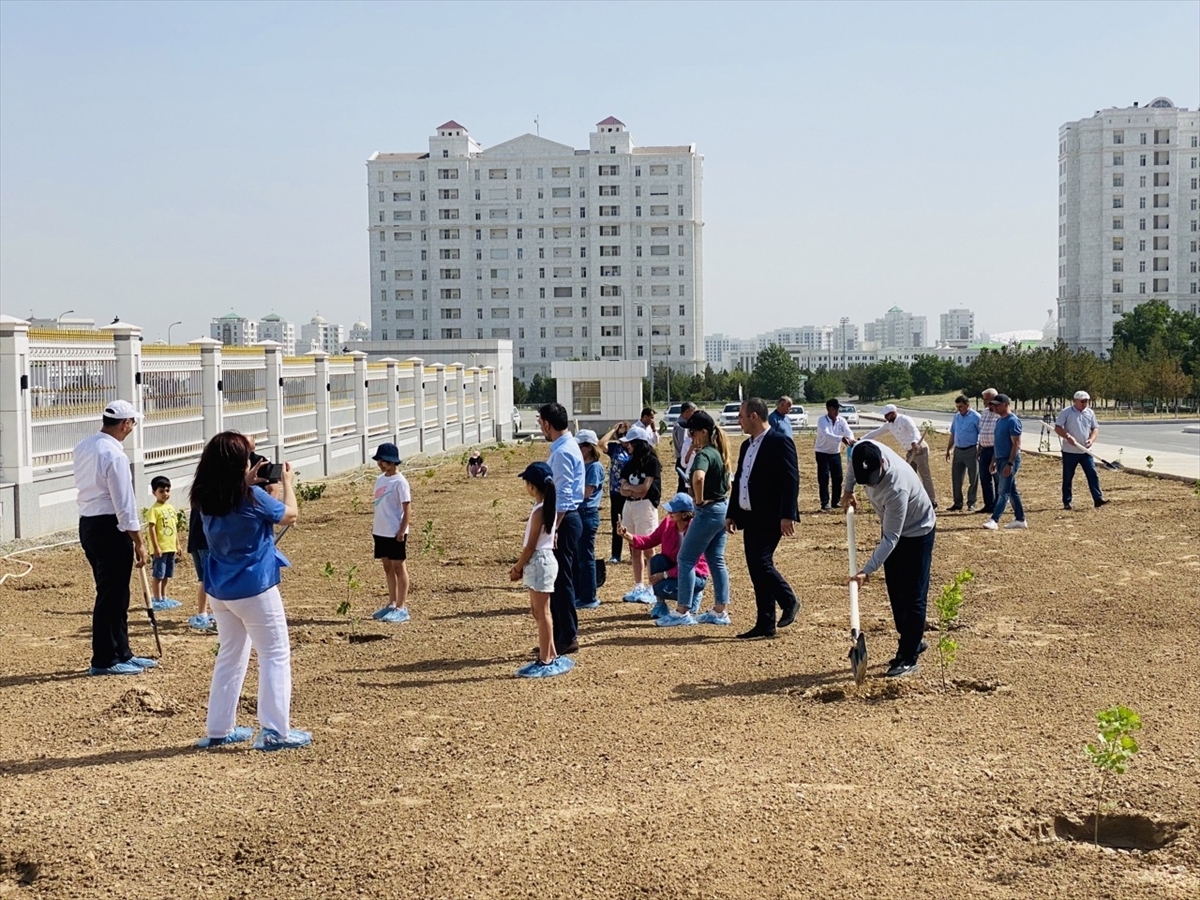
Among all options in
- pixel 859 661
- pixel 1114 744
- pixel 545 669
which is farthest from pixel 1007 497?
pixel 1114 744

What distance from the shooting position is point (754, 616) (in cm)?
1047

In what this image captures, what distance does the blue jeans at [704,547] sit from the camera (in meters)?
9.80

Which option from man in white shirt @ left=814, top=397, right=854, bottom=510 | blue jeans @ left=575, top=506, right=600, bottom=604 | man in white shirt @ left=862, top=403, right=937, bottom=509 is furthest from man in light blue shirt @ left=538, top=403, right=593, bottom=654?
man in white shirt @ left=814, top=397, right=854, bottom=510

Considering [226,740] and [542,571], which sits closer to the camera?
[226,740]

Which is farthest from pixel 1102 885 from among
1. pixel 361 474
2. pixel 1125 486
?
pixel 361 474

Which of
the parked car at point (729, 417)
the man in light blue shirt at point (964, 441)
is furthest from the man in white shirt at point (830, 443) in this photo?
the parked car at point (729, 417)

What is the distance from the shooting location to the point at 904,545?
8.13 m

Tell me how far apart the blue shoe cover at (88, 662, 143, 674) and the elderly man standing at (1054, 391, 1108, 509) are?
13.2m

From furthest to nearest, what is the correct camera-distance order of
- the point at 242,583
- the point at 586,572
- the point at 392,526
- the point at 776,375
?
the point at 776,375 < the point at 586,572 < the point at 392,526 < the point at 242,583

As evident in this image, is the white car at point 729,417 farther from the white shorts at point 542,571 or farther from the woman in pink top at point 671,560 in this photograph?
the white shorts at point 542,571

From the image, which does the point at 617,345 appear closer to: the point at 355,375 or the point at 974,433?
the point at 355,375

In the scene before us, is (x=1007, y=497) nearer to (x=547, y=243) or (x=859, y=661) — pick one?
(x=859, y=661)

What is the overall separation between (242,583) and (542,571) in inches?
87.7

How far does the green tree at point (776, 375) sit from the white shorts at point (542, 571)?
94.0 metres
